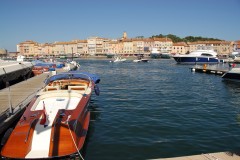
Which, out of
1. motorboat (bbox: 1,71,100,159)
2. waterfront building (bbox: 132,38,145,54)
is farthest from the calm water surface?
waterfront building (bbox: 132,38,145,54)

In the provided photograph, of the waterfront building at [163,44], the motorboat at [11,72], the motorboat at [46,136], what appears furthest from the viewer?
the waterfront building at [163,44]

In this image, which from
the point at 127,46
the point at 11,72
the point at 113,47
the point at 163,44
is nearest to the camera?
the point at 11,72

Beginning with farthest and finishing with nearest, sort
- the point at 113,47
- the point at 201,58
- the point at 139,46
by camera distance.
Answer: the point at 113,47 → the point at 139,46 → the point at 201,58

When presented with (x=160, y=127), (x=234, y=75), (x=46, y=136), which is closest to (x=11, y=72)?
(x=160, y=127)

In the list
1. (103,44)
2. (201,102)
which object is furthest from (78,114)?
(103,44)

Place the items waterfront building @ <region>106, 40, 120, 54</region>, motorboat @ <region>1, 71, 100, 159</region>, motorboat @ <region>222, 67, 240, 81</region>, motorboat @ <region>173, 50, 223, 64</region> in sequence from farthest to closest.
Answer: waterfront building @ <region>106, 40, 120, 54</region> → motorboat @ <region>173, 50, 223, 64</region> → motorboat @ <region>222, 67, 240, 81</region> → motorboat @ <region>1, 71, 100, 159</region>

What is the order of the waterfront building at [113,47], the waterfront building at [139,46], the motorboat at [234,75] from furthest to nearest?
the waterfront building at [113,47] → the waterfront building at [139,46] → the motorboat at [234,75]

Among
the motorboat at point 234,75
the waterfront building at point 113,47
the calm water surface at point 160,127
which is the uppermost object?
the waterfront building at point 113,47

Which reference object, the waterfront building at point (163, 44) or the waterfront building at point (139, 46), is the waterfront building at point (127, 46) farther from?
the waterfront building at point (163, 44)

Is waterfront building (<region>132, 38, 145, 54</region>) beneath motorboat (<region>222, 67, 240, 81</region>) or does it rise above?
above

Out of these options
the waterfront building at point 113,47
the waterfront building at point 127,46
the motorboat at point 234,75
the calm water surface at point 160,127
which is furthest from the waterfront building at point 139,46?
the calm water surface at point 160,127

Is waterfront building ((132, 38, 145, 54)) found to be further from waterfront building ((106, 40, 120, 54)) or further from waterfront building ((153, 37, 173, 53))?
waterfront building ((106, 40, 120, 54))

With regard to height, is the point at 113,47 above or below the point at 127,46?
below

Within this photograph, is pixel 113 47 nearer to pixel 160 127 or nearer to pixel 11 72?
pixel 11 72
